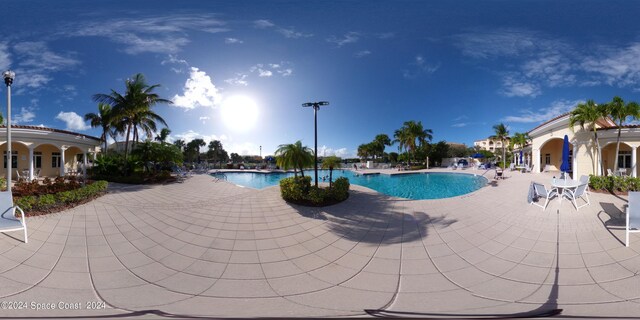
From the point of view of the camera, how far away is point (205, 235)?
619 centimetres

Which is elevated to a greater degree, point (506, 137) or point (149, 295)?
point (506, 137)

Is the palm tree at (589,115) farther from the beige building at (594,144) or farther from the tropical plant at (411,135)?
the tropical plant at (411,135)

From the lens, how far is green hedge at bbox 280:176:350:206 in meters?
9.40

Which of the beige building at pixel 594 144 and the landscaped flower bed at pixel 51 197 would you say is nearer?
the landscaped flower bed at pixel 51 197

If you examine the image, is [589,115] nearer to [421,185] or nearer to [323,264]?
[421,185]

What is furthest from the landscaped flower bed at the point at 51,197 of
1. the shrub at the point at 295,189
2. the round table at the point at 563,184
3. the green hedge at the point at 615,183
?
the green hedge at the point at 615,183

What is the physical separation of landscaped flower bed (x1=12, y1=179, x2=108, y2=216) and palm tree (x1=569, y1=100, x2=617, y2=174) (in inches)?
799

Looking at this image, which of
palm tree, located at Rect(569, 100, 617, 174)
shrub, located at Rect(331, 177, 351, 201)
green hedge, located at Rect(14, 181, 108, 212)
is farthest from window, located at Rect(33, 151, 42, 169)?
palm tree, located at Rect(569, 100, 617, 174)

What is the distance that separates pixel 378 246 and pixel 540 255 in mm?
2864

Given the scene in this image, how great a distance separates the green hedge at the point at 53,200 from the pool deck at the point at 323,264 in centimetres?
42

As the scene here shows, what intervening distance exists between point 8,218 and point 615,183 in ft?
56.7

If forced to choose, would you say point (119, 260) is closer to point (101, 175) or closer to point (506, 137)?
point (101, 175)

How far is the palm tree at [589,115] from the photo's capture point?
12.3 metres

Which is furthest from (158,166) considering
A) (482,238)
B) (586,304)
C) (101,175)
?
(586,304)
